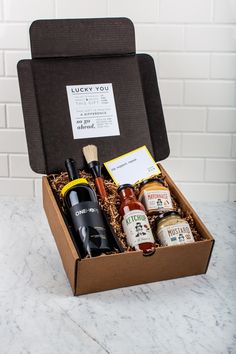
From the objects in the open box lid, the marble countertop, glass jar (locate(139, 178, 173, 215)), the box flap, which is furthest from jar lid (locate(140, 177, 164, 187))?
the box flap

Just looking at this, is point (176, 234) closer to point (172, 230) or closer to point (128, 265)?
point (172, 230)

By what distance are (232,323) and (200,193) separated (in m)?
0.84

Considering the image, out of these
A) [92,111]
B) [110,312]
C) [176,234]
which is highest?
[92,111]

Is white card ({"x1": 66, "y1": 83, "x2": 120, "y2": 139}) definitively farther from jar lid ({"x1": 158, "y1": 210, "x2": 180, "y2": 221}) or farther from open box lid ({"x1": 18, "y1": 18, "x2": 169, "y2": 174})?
jar lid ({"x1": 158, "y1": 210, "x2": 180, "y2": 221})

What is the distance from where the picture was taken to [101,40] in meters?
1.86

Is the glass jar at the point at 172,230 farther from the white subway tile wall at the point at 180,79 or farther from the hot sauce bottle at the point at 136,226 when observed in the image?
the white subway tile wall at the point at 180,79

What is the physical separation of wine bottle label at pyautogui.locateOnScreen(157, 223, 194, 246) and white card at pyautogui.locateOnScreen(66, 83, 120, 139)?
437 mm

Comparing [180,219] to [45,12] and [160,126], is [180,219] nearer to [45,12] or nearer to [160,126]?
[160,126]

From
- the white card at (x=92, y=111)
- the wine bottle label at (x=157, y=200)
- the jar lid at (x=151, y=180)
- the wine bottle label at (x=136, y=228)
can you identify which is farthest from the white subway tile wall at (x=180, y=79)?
the wine bottle label at (x=136, y=228)

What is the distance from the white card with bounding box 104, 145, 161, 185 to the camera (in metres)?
1.78

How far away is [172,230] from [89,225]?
205 mm

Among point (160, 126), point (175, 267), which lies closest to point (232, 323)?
point (175, 267)

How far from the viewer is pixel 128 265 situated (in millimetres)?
1469

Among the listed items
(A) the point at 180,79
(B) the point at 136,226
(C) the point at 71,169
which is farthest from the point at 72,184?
(A) the point at 180,79
